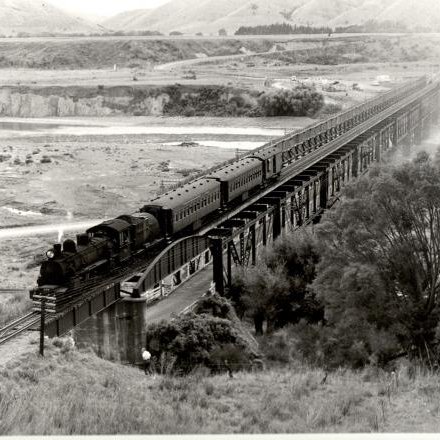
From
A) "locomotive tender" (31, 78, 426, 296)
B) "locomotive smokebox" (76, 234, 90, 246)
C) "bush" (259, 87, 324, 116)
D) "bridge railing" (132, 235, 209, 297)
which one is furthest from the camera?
"bush" (259, 87, 324, 116)

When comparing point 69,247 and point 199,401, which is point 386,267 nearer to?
point 69,247

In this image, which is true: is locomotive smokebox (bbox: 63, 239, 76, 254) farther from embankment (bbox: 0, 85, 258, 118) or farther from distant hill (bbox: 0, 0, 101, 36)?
embankment (bbox: 0, 85, 258, 118)

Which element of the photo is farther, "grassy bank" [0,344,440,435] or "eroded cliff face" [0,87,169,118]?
"eroded cliff face" [0,87,169,118]

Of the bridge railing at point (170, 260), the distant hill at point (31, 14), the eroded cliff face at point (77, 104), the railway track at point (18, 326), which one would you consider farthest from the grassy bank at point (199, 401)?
the eroded cliff face at point (77, 104)

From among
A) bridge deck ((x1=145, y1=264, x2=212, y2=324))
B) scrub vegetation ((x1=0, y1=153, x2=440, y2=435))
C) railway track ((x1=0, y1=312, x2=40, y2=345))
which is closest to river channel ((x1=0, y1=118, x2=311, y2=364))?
bridge deck ((x1=145, y1=264, x2=212, y2=324))

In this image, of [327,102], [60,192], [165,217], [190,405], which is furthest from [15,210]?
[327,102]

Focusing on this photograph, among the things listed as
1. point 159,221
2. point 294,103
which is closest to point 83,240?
point 159,221
